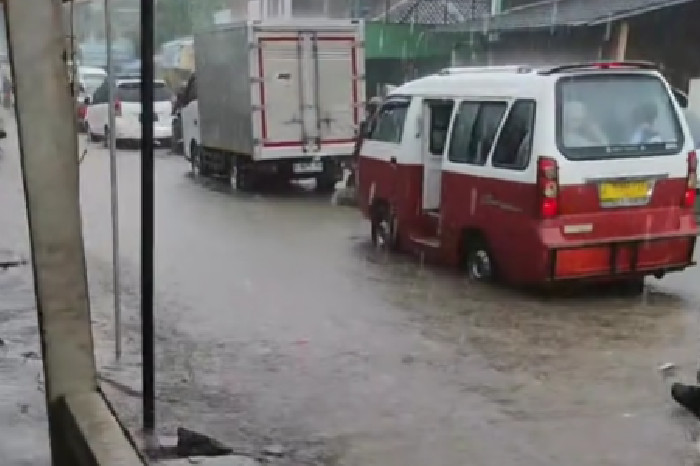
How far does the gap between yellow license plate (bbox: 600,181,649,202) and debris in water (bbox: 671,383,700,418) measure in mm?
2723

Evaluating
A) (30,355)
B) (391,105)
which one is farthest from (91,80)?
(30,355)

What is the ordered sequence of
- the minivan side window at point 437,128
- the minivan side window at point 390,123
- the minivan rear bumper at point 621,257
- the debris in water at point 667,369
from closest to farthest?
the debris in water at point 667,369
the minivan rear bumper at point 621,257
the minivan side window at point 437,128
the minivan side window at point 390,123

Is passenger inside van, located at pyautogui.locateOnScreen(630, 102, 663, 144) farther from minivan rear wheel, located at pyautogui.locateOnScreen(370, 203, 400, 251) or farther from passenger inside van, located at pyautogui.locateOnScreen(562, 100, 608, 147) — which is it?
minivan rear wheel, located at pyautogui.locateOnScreen(370, 203, 400, 251)

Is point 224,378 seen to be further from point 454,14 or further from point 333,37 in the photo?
point 454,14

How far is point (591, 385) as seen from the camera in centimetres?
676

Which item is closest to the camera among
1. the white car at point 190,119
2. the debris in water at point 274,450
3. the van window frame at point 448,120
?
the debris in water at point 274,450

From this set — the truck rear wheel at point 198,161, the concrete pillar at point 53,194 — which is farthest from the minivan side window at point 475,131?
the truck rear wheel at point 198,161

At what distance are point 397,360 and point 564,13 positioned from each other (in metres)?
14.4

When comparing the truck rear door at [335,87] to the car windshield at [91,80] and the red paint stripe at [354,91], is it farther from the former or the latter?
the car windshield at [91,80]

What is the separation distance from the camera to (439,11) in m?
28.3

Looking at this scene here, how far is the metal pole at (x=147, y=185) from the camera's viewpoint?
Answer: 4900mm

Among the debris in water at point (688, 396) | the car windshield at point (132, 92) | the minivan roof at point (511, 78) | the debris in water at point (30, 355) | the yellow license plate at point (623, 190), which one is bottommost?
the debris in water at point (30, 355)

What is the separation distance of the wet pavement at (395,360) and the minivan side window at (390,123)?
1.27m

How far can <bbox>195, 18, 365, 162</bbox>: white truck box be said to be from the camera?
17.0m
